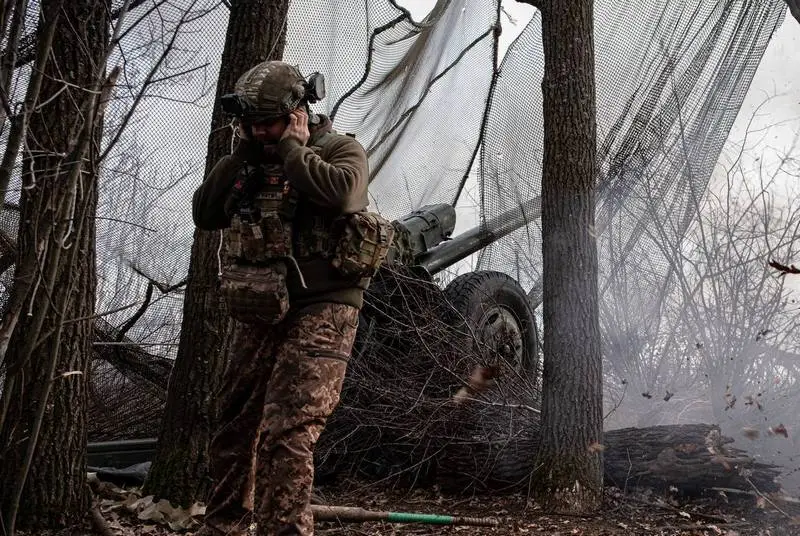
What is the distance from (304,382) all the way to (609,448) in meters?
2.57

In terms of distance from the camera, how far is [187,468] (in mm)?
4355

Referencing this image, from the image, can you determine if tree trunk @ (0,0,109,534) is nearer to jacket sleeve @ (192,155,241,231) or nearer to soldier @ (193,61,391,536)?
jacket sleeve @ (192,155,241,231)

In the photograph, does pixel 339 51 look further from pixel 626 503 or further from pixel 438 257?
pixel 626 503

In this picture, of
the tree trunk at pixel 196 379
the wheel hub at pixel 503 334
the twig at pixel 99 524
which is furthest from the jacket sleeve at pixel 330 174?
the wheel hub at pixel 503 334

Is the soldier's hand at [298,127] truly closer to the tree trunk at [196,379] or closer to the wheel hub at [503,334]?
the tree trunk at [196,379]

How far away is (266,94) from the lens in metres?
3.26

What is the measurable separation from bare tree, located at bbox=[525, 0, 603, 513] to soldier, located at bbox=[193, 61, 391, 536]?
71.1 inches

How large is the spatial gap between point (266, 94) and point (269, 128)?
0.13 meters

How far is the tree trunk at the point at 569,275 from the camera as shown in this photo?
4.80 m

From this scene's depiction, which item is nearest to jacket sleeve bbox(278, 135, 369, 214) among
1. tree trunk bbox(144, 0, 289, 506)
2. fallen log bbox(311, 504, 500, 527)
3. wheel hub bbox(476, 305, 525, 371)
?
tree trunk bbox(144, 0, 289, 506)

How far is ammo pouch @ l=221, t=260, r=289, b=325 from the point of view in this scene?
3.19m

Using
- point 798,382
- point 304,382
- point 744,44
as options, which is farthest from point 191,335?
point 798,382

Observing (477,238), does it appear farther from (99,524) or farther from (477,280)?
Answer: (99,524)

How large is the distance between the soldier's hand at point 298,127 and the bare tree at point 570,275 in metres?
2.04
